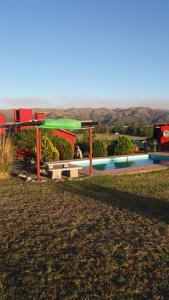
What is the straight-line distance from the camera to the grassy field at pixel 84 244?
3580mm

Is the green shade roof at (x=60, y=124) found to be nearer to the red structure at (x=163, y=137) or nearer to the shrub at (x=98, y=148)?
the shrub at (x=98, y=148)

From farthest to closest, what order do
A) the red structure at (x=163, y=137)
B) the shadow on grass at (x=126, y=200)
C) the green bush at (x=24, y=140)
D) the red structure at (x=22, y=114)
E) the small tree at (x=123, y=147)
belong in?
the red structure at (x=163, y=137), the small tree at (x=123, y=147), the red structure at (x=22, y=114), the green bush at (x=24, y=140), the shadow on grass at (x=126, y=200)

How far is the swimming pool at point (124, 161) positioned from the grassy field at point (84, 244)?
793 centimetres

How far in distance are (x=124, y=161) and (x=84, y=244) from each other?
13868 millimetres

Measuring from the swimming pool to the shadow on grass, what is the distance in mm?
6579

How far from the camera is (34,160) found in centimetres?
1490

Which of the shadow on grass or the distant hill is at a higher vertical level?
the distant hill

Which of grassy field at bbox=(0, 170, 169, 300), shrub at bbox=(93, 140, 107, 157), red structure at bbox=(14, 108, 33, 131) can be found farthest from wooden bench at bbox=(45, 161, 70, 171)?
red structure at bbox=(14, 108, 33, 131)

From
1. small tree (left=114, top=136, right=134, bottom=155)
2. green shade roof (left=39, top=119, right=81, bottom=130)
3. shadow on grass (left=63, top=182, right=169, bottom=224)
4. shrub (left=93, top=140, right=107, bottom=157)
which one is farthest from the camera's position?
small tree (left=114, top=136, right=134, bottom=155)

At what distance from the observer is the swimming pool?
1684 centimetres

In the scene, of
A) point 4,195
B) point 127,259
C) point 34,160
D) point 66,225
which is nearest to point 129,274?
point 127,259

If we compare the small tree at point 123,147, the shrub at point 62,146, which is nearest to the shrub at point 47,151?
the shrub at point 62,146

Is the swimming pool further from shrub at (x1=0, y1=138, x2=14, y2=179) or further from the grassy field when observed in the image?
the grassy field

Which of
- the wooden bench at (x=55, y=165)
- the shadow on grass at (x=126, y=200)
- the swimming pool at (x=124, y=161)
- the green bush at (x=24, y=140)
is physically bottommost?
the swimming pool at (x=124, y=161)
